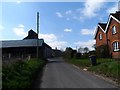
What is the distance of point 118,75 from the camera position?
54.7ft

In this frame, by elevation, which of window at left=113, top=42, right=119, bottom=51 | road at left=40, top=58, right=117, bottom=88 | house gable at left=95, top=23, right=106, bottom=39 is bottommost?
road at left=40, top=58, right=117, bottom=88

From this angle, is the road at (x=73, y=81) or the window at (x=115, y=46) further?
the window at (x=115, y=46)

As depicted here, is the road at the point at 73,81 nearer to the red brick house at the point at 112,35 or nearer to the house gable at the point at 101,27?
the red brick house at the point at 112,35

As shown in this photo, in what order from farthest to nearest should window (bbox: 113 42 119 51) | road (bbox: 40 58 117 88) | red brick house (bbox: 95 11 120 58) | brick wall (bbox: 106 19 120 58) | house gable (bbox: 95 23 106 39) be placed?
house gable (bbox: 95 23 106 39) < window (bbox: 113 42 119 51) < red brick house (bbox: 95 11 120 58) < brick wall (bbox: 106 19 120 58) < road (bbox: 40 58 117 88)

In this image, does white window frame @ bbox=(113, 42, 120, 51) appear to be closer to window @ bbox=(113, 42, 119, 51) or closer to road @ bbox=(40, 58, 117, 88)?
window @ bbox=(113, 42, 119, 51)

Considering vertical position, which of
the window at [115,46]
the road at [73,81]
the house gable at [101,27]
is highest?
the house gable at [101,27]

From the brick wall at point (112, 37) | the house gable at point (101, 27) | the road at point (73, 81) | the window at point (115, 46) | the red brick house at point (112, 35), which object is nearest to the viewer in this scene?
the road at point (73, 81)

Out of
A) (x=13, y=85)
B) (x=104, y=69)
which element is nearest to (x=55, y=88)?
(x=13, y=85)

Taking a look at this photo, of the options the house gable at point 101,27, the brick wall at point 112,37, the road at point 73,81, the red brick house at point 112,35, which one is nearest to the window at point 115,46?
the red brick house at point 112,35

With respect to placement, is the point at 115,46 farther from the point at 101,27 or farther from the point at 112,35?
the point at 101,27

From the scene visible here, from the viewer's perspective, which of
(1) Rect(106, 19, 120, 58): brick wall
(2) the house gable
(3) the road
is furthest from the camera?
(2) the house gable

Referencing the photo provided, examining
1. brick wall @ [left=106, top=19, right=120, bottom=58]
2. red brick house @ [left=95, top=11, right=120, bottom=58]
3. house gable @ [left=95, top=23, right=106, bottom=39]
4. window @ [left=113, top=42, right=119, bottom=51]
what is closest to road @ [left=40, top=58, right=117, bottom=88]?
brick wall @ [left=106, top=19, right=120, bottom=58]

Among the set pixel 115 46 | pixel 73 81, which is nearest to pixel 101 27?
pixel 115 46

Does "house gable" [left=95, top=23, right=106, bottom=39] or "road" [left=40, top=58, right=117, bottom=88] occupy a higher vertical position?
"house gable" [left=95, top=23, right=106, bottom=39]
